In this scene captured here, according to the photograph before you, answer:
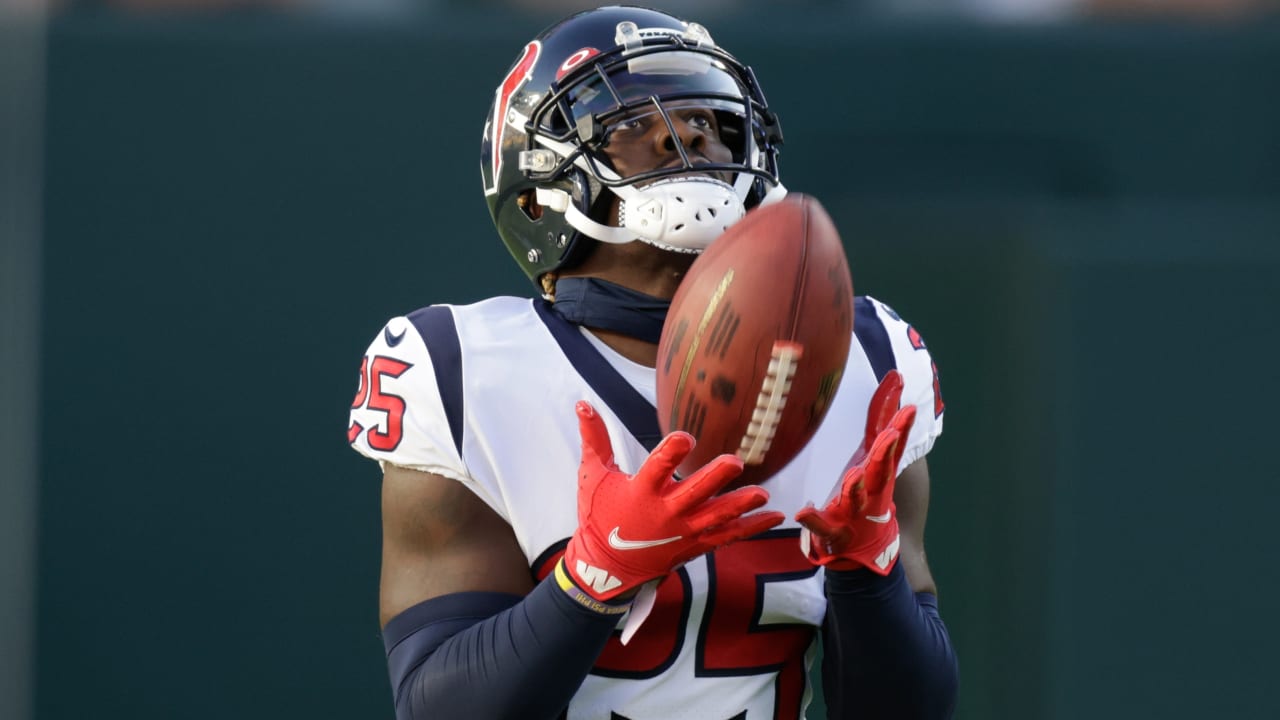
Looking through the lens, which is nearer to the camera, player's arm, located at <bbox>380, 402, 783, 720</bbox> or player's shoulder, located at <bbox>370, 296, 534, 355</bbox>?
player's arm, located at <bbox>380, 402, 783, 720</bbox>

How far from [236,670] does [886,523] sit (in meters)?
2.35

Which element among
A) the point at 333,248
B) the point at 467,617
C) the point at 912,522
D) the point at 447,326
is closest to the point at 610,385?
the point at 447,326

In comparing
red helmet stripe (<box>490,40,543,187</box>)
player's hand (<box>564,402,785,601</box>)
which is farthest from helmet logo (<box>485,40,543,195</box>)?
player's hand (<box>564,402,785,601</box>)

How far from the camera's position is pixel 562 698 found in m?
1.60

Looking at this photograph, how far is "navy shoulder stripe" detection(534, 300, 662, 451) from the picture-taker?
179 cm

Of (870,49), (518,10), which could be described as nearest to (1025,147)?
(870,49)

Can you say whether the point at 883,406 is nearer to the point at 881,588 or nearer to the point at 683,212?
the point at 881,588

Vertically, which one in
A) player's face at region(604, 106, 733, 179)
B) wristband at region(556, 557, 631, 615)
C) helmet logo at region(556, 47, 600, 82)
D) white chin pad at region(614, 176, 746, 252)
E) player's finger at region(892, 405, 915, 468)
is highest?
helmet logo at region(556, 47, 600, 82)

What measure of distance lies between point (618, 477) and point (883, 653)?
0.40m

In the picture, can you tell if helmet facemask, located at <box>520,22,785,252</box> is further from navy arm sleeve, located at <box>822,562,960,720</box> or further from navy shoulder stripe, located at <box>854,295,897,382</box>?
navy arm sleeve, located at <box>822,562,960,720</box>

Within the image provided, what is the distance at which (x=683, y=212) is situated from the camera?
174 cm

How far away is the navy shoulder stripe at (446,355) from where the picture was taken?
1.77 metres

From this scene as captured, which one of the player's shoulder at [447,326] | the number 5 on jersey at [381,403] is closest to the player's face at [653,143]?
the player's shoulder at [447,326]

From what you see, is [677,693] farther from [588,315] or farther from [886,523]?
[588,315]
